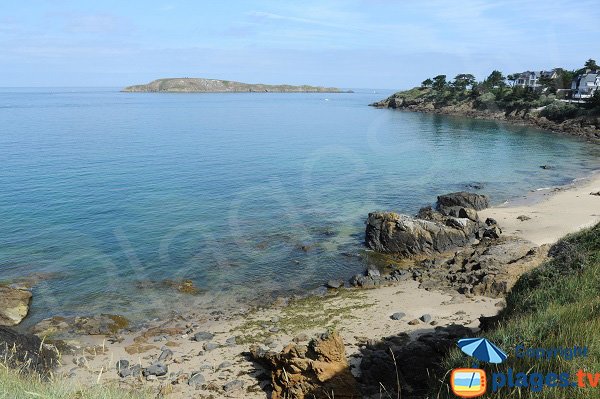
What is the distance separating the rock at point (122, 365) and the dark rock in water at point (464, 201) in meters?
26.5

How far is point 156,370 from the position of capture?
15586mm

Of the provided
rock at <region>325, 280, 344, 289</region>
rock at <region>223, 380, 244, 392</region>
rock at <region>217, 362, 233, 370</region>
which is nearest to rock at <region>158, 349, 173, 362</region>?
rock at <region>217, 362, 233, 370</region>

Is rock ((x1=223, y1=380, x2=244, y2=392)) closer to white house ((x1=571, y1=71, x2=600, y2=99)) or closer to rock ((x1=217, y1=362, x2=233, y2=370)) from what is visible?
rock ((x1=217, y1=362, x2=233, y2=370))

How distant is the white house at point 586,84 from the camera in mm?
114438

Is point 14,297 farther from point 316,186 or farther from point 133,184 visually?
point 316,186

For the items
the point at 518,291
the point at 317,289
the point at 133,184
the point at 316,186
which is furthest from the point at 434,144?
the point at 518,291

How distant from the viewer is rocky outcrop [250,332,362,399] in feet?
41.4

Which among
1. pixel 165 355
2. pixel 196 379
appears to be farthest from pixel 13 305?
pixel 196 379

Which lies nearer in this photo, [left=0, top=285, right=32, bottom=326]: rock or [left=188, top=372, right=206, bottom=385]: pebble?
[left=188, top=372, right=206, bottom=385]: pebble

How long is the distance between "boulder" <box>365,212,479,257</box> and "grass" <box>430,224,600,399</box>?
13052 millimetres

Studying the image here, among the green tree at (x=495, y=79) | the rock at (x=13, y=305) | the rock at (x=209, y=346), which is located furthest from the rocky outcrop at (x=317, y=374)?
the green tree at (x=495, y=79)

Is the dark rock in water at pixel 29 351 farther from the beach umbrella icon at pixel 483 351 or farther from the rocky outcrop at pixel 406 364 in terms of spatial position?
the beach umbrella icon at pixel 483 351

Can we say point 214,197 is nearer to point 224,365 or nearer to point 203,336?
point 203,336

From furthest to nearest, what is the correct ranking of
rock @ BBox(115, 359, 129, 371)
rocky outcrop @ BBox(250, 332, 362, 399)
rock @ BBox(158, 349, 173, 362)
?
rock @ BBox(158, 349, 173, 362)
rock @ BBox(115, 359, 129, 371)
rocky outcrop @ BBox(250, 332, 362, 399)
